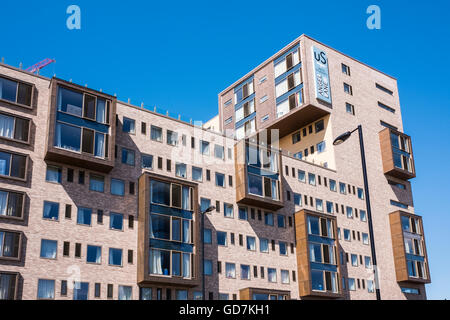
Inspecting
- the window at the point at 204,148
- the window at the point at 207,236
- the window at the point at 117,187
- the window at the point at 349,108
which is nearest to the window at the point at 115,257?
the window at the point at 117,187

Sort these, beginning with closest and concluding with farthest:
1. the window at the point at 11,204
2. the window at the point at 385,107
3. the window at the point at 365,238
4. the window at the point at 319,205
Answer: the window at the point at 11,204 → the window at the point at 319,205 → the window at the point at 365,238 → the window at the point at 385,107

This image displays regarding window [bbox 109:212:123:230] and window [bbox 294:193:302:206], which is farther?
window [bbox 294:193:302:206]

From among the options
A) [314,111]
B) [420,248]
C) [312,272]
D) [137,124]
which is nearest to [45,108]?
[137,124]

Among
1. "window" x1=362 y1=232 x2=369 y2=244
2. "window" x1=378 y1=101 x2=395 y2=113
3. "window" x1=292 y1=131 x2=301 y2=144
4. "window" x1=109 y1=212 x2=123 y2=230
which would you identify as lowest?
"window" x1=109 y1=212 x2=123 y2=230

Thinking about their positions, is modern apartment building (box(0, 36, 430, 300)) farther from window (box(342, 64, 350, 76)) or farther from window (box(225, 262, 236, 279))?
window (box(342, 64, 350, 76))

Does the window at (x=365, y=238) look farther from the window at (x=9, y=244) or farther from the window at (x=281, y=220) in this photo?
the window at (x=9, y=244)

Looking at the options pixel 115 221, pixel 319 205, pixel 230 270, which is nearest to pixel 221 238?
pixel 230 270

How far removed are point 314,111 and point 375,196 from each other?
1424 cm

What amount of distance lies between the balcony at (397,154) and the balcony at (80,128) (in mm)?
42889

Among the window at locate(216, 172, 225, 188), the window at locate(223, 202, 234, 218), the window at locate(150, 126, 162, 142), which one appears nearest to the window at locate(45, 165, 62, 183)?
the window at locate(150, 126, 162, 142)

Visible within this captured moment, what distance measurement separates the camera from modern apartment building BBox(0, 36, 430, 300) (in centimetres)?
4441

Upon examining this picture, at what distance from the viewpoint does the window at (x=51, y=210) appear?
44344 millimetres

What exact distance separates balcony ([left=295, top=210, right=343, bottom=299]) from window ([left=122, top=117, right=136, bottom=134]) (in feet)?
71.3

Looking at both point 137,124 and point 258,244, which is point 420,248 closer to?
point 258,244
